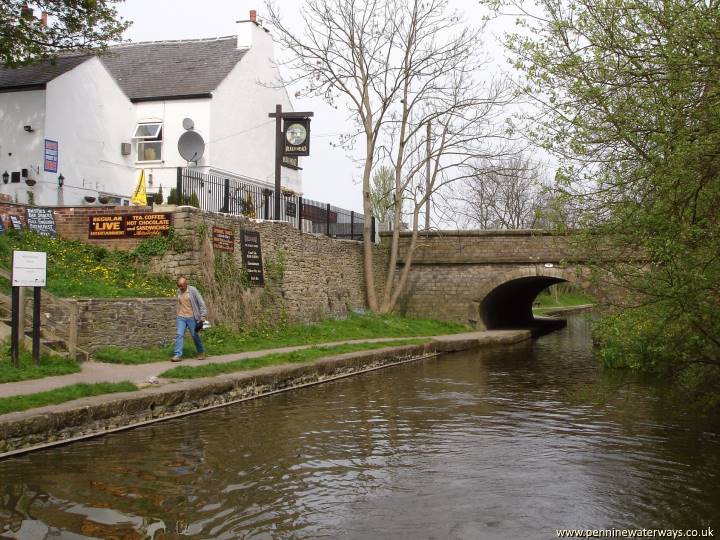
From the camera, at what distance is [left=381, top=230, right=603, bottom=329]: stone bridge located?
2697 cm

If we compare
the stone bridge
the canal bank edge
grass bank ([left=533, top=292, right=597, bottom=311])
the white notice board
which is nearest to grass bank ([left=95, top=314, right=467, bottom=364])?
the stone bridge

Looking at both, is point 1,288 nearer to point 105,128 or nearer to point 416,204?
point 105,128

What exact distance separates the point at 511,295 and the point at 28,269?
25.9 m

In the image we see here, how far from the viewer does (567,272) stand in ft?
85.0

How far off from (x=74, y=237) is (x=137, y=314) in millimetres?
4287

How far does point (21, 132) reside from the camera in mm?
21766

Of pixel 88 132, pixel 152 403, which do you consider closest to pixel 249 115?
pixel 88 132

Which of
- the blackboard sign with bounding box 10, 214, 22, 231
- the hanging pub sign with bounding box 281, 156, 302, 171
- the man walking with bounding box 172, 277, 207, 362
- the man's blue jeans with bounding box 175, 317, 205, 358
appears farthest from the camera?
the hanging pub sign with bounding box 281, 156, 302, 171

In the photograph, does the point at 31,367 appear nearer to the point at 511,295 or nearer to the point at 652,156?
A: the point at 652,156

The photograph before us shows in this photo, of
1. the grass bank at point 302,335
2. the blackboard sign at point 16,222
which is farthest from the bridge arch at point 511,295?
the blackboard sign at point 16,222

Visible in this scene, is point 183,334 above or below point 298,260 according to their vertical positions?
below

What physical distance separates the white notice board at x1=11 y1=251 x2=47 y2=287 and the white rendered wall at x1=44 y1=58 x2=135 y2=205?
11629 mm

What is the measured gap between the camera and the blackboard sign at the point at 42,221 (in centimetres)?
1636

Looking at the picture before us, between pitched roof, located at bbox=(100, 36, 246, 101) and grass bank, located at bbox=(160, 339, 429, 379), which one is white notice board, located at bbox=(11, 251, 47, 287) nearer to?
grass bank, located at bbox=(160, 339, 429, 379)
